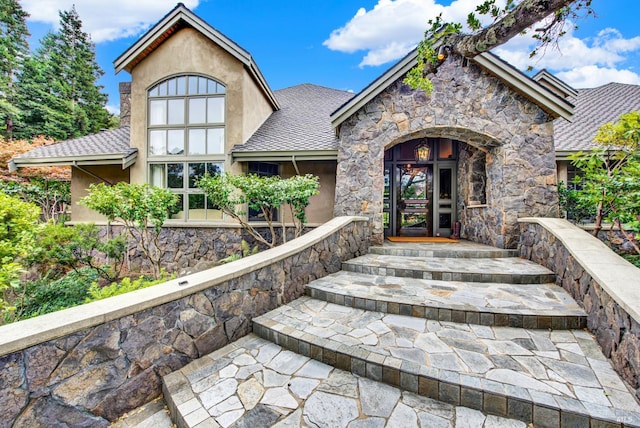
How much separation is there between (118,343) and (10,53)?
28.3m

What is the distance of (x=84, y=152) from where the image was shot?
7996 millimetres

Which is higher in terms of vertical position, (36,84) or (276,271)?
(36,84)

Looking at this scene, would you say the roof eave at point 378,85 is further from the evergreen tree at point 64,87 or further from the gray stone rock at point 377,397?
the evergreen tree at point 64,87

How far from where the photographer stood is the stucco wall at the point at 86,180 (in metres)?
8.34

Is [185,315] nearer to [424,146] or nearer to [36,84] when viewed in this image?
[424,146]

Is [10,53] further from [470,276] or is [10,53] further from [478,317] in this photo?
[478,317]

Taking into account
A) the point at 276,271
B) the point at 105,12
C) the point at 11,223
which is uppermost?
the point at 105,12

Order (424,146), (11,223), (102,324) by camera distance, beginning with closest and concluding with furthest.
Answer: (102,324), (11,223), (424,146)

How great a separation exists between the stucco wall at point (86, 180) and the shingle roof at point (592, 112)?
12817mm

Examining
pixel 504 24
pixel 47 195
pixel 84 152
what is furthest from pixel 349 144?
pixel 47 195

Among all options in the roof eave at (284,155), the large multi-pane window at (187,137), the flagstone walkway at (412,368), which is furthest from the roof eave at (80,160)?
the flagstone walkway at (412,368)

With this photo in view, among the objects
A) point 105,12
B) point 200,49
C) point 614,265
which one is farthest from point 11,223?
point 105,12

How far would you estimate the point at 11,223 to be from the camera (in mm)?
3803

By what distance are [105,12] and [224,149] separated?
13.8m
